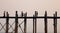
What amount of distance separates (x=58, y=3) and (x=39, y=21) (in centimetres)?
26

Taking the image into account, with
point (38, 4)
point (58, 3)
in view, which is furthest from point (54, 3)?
point (38, 4)

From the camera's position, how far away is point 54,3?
4.22 ft

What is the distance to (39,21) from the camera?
4.12 feet

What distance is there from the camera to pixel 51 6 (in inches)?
50.6

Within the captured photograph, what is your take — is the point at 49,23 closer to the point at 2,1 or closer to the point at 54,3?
the point at 54,3

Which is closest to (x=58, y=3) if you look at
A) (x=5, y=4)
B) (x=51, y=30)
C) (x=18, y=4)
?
(x=51, y=30)

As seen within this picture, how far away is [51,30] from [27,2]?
1.19 ft

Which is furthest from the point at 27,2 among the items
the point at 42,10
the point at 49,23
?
the point at 49,23

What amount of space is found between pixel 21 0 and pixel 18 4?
50 mm

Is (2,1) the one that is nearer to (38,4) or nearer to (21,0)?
(21,0)

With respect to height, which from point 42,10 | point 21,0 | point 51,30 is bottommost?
point 51,30

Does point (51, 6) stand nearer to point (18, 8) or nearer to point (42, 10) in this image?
point (42, 10)

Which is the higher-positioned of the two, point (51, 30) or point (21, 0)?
point (21, 0)

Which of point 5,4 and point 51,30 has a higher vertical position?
point 5,4
